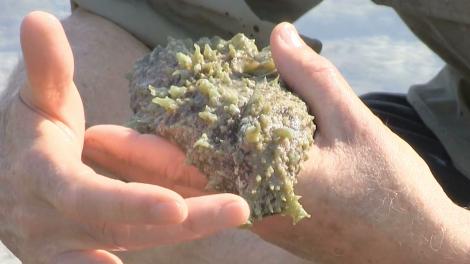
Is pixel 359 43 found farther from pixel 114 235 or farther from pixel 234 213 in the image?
pixel 234 213

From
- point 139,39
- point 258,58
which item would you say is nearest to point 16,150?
point 258,58

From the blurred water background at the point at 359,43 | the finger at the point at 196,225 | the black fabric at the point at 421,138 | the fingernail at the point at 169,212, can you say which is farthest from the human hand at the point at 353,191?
the blurred water background at the point at 359,43

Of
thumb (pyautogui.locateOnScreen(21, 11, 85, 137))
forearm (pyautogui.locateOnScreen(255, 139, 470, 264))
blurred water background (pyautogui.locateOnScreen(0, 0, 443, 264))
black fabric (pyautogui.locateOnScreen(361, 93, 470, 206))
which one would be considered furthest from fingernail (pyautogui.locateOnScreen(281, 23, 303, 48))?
blurred water background (pyautogui.locateOnScreen(0, 0, 443, 264))

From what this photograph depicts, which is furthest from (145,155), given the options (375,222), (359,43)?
(359,43)

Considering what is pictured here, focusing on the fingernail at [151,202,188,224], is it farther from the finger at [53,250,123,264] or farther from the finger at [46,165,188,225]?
the finger at [53,250,123,264]

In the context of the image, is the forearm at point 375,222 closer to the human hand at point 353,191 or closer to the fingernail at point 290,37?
the human hand at point 353,191

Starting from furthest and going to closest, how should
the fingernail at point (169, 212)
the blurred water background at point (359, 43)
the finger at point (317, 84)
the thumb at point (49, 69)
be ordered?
the blurred water background at point (359, 43) < the finger at point (317, 84) < the thumb at point (49, 69) < the fingernail at point (169, 212)

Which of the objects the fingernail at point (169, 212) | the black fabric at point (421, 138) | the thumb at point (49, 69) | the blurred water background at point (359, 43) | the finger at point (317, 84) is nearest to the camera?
the fingernail at point (169, 212)

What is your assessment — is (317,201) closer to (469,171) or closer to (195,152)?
(195,152)
